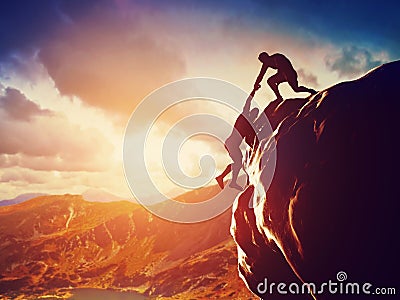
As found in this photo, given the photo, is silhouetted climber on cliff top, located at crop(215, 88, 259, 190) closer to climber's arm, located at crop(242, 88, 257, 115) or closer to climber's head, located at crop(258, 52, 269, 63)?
climber's arm, located at crop(242, 88, 257, 115)

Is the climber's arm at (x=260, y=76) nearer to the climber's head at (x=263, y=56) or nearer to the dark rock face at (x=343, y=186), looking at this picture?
the climber's head at (x=263, y=56)

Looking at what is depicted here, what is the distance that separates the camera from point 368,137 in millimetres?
12992

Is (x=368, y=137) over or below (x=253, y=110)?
below

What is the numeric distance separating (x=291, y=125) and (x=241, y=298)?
20110cm

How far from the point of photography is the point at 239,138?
80.4 ft

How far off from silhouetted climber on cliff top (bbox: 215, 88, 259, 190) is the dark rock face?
670cm

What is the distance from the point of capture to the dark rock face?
40.9ft

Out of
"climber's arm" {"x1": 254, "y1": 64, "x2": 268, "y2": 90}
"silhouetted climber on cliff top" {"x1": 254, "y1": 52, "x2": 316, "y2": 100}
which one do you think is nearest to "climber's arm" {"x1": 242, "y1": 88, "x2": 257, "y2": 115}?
"climber's arm" {"x1": 254, "y1": 64, "x2": 268, "y2": 90}

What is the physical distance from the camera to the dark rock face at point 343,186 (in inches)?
490

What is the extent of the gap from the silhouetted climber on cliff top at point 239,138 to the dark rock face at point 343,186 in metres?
6.70

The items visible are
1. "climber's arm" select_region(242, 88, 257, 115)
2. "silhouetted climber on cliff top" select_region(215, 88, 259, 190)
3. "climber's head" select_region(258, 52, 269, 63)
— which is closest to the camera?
"climber's head" select_region(258, 52, 269, 63)

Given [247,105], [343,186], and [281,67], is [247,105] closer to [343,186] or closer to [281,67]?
[281,67]

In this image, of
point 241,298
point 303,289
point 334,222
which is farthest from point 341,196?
point 241,298

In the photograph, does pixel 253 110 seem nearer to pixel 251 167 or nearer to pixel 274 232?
pixel 251 167
